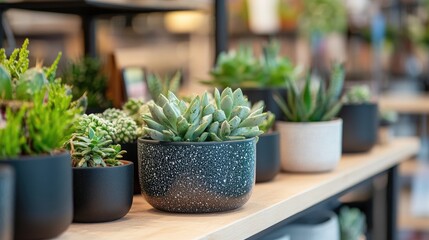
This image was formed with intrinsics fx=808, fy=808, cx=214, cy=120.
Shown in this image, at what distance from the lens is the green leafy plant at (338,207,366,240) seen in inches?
92.4

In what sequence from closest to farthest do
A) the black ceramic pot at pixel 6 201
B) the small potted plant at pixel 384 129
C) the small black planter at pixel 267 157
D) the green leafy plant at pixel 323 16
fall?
the black ceramic pot at pixel 6 201, the small black planter at pixel 267 157, the small potted plant at pixel 384 129, the green leafy plant at pixel 323 16

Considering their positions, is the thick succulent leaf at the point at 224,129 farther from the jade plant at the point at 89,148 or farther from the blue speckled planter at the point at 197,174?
the jade plant at the point at 89,148

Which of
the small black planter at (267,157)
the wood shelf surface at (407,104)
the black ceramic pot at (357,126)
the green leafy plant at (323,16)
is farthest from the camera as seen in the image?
the green leafy plant at (323,16)

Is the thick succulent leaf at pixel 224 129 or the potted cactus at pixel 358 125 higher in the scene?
the thick succulent leaf at pixel 224 129

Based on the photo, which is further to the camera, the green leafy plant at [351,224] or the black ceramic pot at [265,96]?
the green leafy plant at [351,224]

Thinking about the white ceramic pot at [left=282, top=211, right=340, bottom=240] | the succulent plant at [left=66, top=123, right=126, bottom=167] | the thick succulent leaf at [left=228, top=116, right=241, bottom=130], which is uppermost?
the thick succulent leaf at [left=228, top=116, right=241, bottom=130]

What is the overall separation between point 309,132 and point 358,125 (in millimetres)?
351

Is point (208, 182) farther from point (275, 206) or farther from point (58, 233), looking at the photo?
point (58, 233)

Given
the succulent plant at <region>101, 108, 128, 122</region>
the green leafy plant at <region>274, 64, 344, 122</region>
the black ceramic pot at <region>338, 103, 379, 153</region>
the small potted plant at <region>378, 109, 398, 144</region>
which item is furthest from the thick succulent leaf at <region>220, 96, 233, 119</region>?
the small potted plant at <region>378, 109, 398, 144</region>

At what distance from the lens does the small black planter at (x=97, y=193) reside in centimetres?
137

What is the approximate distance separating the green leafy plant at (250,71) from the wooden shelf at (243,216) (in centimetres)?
30

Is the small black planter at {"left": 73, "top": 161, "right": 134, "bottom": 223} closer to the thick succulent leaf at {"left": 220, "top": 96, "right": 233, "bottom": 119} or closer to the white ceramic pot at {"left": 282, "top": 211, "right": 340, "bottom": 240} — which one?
the thick succulent leaf at {"left": 220, "top": 96, "right": 233, "bottom": 119}

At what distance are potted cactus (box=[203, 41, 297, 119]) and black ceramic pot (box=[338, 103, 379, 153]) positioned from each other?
0.20 m

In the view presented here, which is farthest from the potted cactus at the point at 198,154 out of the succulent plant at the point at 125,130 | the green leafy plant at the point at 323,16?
the green leafy plant at the point at 323,16
